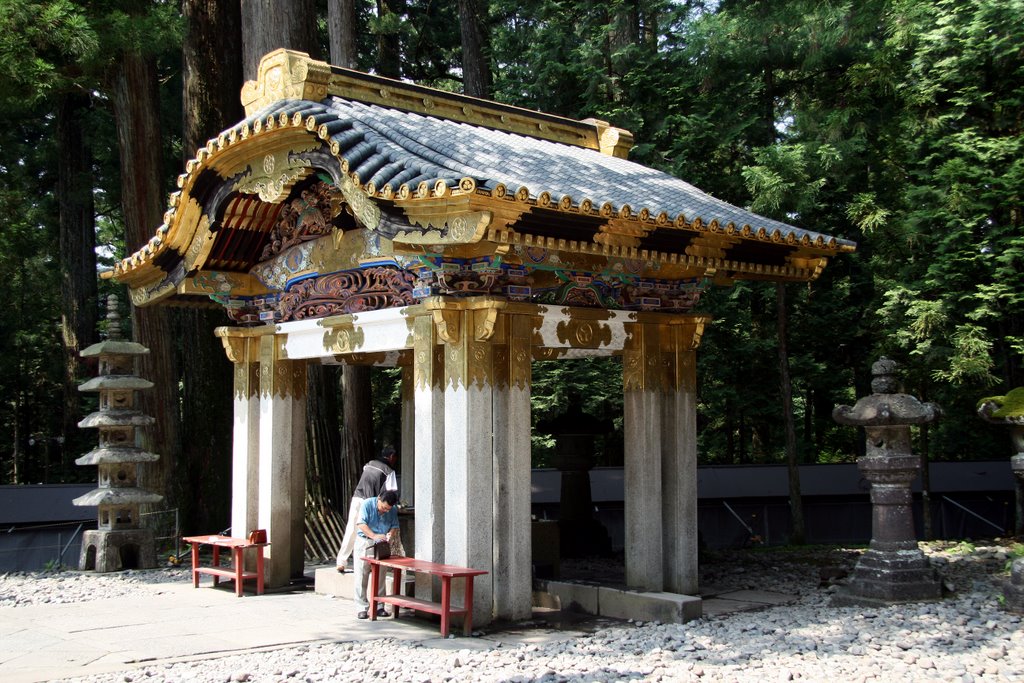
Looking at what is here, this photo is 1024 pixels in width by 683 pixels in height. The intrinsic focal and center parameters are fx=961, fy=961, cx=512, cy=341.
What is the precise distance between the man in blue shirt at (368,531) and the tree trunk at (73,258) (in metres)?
15.3

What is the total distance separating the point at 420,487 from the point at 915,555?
442 cm

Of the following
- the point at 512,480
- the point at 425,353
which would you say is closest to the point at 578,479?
the point at 512,480

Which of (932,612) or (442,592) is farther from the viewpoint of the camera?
(932,612)

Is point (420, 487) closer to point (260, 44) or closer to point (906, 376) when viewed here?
point (260, 44)

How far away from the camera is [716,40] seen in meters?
14.2

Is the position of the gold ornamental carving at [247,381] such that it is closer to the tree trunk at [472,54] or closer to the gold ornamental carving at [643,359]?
the gold ornamental carving at [643,359]

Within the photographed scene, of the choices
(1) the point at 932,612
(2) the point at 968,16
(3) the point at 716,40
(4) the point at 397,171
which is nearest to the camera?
(4) the point at 397,171

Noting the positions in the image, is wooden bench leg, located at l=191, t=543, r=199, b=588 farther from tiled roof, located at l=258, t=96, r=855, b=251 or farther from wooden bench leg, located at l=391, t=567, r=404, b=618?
tiled roof, located at l=258, t=96, r=855, b=251

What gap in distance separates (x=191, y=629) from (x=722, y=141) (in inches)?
419

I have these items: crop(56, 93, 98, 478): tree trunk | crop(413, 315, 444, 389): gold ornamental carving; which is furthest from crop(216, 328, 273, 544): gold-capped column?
crop(56, 93, 98, 478): tree trunk

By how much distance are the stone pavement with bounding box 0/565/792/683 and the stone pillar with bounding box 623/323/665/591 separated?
0.69 meters

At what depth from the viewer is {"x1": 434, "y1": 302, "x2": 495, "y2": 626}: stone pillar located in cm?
756

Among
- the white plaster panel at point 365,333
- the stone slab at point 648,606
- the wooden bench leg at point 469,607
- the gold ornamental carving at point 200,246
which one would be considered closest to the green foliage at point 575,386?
the white plaster panel at point 365,333

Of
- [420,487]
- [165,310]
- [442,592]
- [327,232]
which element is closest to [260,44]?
[165,310]
